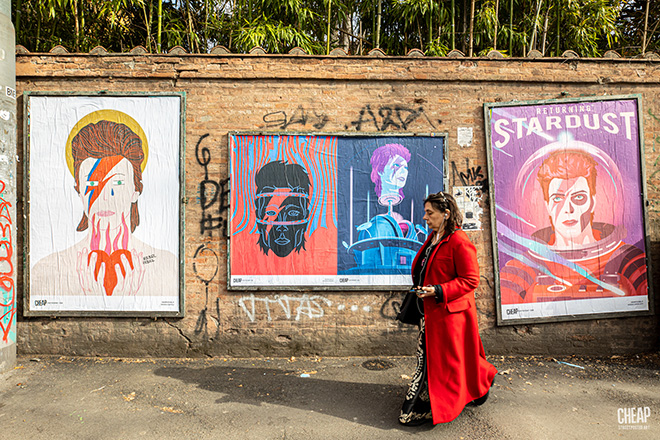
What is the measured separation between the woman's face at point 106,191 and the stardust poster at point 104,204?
0.5 inches

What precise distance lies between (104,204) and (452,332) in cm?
445

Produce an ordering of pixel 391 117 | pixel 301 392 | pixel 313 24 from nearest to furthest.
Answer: pixel 301 392
pixel 391 117
pixel 313 24

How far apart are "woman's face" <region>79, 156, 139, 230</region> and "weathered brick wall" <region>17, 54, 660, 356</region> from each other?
810 millimetres

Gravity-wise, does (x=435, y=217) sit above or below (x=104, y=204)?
below

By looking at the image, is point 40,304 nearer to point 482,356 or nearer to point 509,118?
point 482,356

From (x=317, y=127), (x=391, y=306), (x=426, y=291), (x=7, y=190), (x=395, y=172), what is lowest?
(x=391, y=306)

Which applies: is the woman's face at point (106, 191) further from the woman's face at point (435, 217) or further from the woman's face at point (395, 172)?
the woman's face at point (435, 217)

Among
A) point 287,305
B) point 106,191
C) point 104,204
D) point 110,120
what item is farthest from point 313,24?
point 287,305

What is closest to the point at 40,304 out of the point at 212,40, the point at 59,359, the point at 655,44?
the point at 59,359

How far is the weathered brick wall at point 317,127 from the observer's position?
4848 mm

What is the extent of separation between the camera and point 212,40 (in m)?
7.05

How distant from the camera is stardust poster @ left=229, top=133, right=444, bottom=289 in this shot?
15.9 feet

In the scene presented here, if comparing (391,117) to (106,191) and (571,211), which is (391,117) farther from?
(106,191)

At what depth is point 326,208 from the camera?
4895 mm
